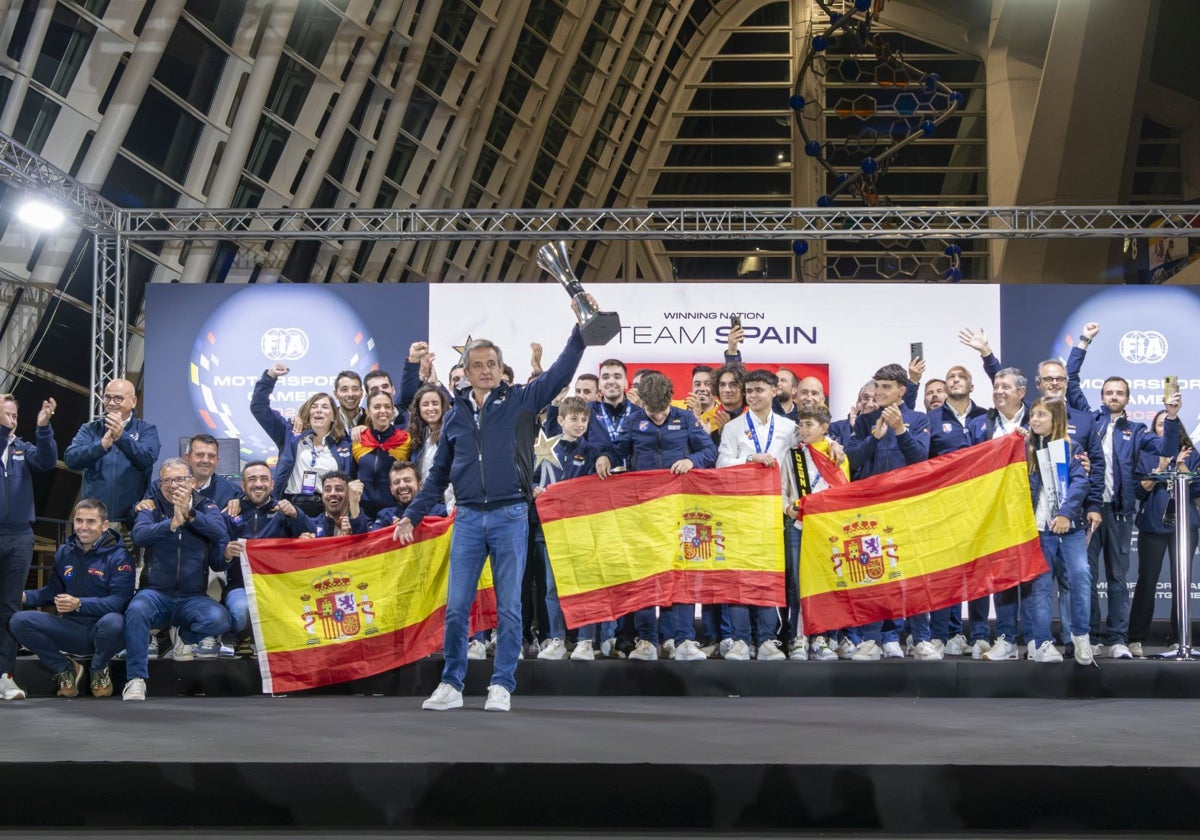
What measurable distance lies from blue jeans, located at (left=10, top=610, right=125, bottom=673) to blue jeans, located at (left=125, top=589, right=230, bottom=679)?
9cm

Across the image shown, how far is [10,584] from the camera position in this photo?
7.64 m

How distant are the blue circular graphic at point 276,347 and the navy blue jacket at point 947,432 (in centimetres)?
577

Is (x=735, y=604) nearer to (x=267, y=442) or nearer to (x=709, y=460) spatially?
(x=709, y=460)

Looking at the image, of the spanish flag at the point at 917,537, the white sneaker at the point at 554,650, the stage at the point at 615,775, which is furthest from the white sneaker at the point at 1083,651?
the white sneaker at the point at 554,650

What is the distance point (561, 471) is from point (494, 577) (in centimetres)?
223

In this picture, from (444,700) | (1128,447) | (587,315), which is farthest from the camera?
(1128,447)

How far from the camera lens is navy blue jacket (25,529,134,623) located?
25.3ft

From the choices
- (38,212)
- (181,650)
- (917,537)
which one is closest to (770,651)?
(917,537)

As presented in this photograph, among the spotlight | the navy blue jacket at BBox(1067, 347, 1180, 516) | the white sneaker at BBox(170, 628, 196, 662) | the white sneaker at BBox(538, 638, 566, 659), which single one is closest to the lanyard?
the white sneaker at BBox(538, 638, 566, 659)

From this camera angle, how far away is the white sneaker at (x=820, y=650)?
791 cm

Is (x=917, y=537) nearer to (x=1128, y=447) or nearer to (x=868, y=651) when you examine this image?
(x=868, y=651)

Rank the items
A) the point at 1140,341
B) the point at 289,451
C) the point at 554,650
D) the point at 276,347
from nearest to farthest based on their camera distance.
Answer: the point at 554,650 → the point at 289,451 → the point at 1140,341 → the point at 276,347

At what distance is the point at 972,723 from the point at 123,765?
3476 millimetres

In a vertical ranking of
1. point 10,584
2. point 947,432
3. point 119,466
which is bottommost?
point 10,584
